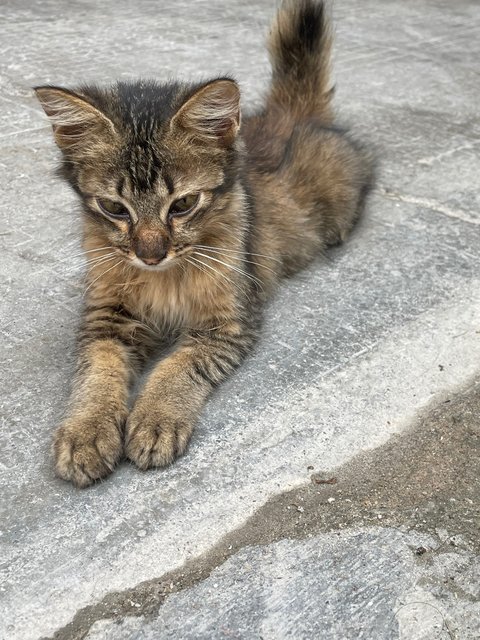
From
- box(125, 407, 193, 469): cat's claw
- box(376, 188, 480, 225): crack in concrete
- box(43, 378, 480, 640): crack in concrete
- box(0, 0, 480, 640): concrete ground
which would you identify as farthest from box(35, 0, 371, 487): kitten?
box(376, 188, 480, 225): crack in concrete

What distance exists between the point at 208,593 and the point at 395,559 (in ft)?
2.06

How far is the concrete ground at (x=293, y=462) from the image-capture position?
7.88ft

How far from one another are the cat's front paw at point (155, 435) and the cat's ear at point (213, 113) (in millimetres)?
1156

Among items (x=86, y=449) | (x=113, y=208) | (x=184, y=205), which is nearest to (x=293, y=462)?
(x=86, y=449)

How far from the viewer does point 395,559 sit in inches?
102

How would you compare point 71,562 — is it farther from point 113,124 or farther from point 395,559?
point 113,124

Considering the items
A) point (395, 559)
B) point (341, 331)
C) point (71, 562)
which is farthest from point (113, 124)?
point (395, 559)

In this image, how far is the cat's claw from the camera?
2.88 metres

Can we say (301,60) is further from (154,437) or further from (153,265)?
(154,437)

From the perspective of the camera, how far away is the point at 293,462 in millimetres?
2973

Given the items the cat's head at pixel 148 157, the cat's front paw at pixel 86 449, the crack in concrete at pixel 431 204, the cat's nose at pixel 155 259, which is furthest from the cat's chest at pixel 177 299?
the crack in concrete at pixel 431 204

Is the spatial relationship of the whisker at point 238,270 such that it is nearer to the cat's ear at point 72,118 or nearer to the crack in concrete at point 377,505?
the cat's ear at point 72,118

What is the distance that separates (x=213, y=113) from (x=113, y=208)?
571 mm

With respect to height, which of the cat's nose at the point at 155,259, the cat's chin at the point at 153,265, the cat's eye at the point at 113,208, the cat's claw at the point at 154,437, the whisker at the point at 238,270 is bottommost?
the cat's claw at the point at 154,437
